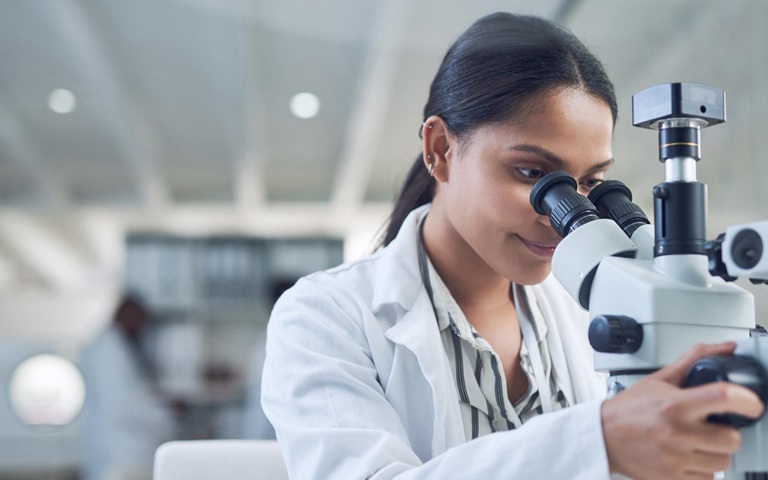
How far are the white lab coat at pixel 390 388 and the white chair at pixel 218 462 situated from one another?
0.58 ft

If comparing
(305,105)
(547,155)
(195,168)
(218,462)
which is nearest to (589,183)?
(547,155)

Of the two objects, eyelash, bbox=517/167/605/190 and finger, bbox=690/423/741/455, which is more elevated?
eyelash, bbox=517/167/605/190

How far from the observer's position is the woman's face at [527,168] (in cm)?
102

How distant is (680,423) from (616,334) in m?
0.11

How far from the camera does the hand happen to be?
23.0 inches

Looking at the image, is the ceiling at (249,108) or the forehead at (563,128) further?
the ceiling at (249,108)

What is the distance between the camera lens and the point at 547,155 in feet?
3.34

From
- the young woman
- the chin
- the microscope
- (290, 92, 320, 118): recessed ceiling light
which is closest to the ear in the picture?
the young woman

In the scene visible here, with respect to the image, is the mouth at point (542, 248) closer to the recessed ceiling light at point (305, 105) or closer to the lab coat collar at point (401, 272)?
the lab coat collar at point (401, 272)

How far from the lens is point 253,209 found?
6719mm

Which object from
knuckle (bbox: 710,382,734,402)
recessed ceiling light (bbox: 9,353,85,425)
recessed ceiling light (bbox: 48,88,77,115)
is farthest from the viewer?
recessed ceiling light (bbox: 9,353,85,425)

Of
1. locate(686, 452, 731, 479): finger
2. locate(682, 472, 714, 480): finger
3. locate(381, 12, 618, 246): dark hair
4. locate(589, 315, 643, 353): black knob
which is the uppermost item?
locate(381, 12, 618, 246): dark hair

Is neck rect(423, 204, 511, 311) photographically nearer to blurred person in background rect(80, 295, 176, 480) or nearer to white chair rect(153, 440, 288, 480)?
white chair rect(153, 440, 288, 480)

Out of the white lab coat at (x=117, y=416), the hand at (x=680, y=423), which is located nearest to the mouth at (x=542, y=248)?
the hand at (x=680, y=423)
